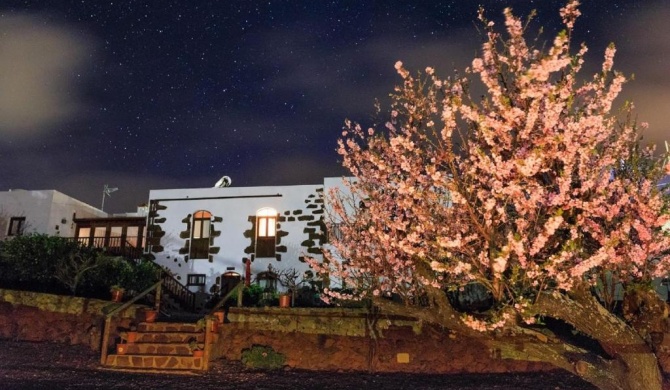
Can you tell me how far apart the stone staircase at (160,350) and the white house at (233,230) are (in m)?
8.89

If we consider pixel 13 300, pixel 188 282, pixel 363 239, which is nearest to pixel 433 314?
pixel 363 239

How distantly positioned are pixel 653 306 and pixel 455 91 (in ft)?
13.6

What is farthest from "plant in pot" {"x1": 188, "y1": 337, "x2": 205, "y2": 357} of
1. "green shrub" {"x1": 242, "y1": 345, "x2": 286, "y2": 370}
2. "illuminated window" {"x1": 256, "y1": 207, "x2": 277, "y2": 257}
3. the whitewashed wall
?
"illuminated window" {"x1": 256, "y1": 207, "x2": 277, "y2": 257}

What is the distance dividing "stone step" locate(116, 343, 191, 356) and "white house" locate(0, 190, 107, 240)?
15.6 metres

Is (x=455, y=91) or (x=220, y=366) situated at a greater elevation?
(x=455, y=91)

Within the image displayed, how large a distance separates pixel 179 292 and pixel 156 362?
10107 mm

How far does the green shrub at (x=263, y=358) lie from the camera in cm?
A: 1069

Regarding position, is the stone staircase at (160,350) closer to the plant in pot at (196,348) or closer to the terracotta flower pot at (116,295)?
the plant in pot at (196,348)

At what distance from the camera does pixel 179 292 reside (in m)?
20.2

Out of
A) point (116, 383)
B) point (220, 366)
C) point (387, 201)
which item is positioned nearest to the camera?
point (116, 383)

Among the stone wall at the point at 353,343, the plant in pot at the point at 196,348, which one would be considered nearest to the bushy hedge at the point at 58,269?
the plant in pot at the point at 196,348

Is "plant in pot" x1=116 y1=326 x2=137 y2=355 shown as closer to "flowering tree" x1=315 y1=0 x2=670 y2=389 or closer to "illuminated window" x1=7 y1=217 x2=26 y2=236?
"flowering tree" x1=315 y1=0 x2=670 y2=389

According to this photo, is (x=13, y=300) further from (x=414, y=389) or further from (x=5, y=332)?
(x=414, y=389)

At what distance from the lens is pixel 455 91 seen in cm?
750
